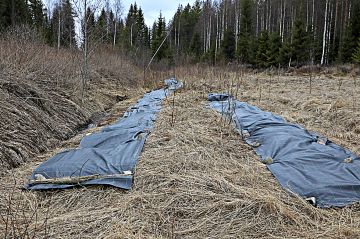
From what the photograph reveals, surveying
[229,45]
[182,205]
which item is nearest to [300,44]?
[229,45]

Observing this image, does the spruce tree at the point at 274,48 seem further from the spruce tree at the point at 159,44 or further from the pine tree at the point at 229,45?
the spruce tree at the point at 159,44

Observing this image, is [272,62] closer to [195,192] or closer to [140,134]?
[140,134]

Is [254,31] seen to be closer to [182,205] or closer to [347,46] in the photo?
[347,46]

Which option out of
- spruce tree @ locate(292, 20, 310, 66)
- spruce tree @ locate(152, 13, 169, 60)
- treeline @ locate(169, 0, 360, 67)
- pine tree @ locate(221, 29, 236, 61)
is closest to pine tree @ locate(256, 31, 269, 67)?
treeline @ locate(169, 0, 360, 67)

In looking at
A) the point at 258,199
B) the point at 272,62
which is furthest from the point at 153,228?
the point at 272,62

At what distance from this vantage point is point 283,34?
2517 cm

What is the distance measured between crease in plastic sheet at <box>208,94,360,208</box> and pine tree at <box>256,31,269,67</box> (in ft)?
59.0

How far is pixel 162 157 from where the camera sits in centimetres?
360

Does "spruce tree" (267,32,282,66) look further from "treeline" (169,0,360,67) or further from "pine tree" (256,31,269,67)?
"pine tree" (256,31,269,67)

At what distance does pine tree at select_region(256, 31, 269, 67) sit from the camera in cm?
2189

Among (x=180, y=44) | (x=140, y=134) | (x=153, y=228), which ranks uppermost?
(x=180, y=44)

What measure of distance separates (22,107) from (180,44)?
30912 mm

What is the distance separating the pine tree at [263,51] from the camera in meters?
21.9

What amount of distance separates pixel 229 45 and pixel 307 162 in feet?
78.3
